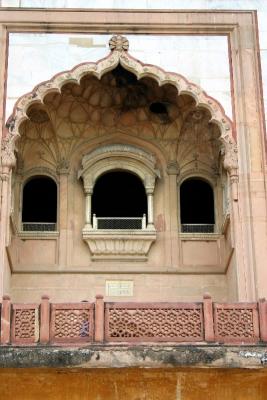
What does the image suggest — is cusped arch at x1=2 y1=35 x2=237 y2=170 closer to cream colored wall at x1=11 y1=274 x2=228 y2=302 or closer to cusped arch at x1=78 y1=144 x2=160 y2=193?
cusped arch at x1=78 y1=144 x2=160 y2=193

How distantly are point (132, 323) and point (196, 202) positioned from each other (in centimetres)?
467

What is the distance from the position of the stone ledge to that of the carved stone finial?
591 centimetres

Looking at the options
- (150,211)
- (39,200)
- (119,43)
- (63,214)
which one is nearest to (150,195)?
(150,211)

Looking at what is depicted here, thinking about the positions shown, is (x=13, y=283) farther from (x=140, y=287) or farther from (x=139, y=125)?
(x=139, y=125)

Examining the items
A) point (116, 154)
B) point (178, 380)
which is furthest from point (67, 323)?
point (116, 154)

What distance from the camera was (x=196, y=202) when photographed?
2064 centimetres

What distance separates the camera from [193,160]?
66.9 ft

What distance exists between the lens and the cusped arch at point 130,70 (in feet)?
61.6

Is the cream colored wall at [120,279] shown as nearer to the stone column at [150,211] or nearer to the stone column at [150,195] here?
the stone column at [150,211]

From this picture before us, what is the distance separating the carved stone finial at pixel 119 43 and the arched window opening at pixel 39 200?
9.09ft

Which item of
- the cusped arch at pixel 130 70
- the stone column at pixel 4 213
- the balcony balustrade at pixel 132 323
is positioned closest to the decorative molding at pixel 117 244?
the stone column at pixel 4 213

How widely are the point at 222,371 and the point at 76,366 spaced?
7.10 feet

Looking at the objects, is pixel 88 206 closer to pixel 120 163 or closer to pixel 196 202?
pixel 120 163

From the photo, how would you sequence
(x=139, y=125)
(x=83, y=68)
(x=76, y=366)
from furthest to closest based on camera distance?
1. (x=139, y=125)
2. (x=83, y=68)
3. (x=76, y=366)
